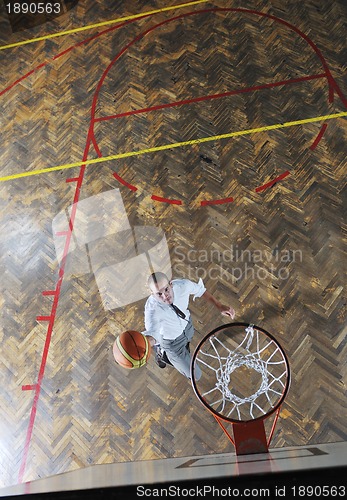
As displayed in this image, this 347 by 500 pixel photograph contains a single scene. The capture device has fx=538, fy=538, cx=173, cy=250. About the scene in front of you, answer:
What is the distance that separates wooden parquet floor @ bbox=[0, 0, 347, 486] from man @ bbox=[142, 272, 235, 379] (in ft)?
0.68

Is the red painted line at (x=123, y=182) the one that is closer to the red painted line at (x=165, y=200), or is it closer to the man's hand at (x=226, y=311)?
the red painted line at (x=165, y=200)

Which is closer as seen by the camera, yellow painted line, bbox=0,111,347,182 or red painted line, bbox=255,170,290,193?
red painted line, bbox=255,170,290,193

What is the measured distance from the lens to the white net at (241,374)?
4859 mm

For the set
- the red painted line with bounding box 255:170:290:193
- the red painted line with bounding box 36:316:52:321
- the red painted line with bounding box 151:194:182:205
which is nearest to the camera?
the red painted line with bounding box 36:316:52:321

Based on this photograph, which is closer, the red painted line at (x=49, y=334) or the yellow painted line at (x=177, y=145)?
the red painted line at (x=49, y=334)

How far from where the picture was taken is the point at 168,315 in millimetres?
5051

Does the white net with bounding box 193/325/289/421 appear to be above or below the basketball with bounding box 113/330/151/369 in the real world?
below

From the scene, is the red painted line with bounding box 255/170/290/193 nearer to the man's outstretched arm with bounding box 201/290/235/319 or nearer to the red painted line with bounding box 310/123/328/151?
the red painted line with bounding box 310/123/328/151

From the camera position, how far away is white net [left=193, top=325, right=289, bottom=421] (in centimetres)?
486

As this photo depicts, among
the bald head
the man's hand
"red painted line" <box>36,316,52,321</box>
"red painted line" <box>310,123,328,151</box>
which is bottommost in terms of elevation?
the man's hand

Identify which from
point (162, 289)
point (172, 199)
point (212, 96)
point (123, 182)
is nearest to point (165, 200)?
point (172, 199)

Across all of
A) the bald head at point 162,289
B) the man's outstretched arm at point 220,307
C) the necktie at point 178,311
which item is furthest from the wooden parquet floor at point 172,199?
the bald head at point 162,289

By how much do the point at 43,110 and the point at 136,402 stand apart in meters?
4.07

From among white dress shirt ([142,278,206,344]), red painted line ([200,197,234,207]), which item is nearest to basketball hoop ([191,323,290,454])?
white dress shirt ([142,278,206,344])
